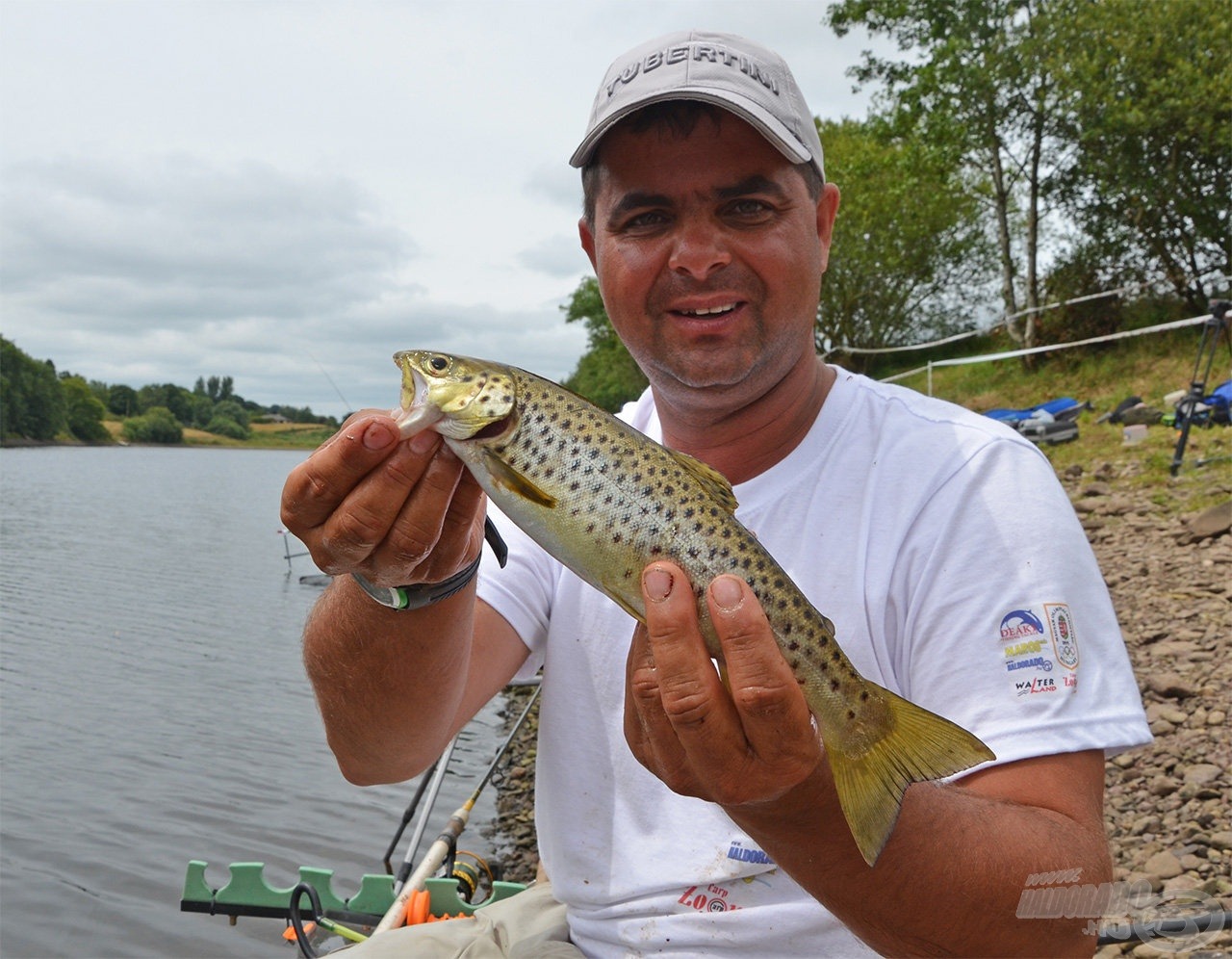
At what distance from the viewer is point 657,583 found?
237cm

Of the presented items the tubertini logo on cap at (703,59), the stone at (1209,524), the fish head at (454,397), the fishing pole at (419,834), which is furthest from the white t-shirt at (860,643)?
the stone at (1209,524)

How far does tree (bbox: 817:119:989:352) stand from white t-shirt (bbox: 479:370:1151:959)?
102ft

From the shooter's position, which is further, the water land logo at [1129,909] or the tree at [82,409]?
the tree at [82,409]

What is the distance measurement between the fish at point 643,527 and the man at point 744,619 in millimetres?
105

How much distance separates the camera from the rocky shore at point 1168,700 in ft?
18.8

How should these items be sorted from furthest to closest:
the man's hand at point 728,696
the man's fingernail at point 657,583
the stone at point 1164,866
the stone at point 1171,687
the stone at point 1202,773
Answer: the stone at point 1171,687, the stone at point 1202,773, the stone at point 1164,866, the man's fingernail at point 657,583, the man's hand at point 728,696

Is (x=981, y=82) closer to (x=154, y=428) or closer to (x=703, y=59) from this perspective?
(x=703, y=59)

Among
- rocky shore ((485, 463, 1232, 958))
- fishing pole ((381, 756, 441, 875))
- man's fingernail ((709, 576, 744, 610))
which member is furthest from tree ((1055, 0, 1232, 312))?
man's fingernail ((709, 576, 744, 610))

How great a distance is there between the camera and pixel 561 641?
3508 millimetres

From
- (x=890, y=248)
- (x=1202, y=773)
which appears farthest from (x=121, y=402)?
(x=1202, y=773)

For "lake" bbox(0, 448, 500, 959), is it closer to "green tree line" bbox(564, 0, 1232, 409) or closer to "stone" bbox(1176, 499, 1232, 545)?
"stone" bbox(1176, 499, 1232, 545)

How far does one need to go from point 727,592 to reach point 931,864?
0.84 metres

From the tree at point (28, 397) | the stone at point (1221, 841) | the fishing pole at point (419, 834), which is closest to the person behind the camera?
the stone at point (1221, 841)

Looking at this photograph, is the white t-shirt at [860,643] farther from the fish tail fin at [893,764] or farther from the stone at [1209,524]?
the stone at [1209,524]
